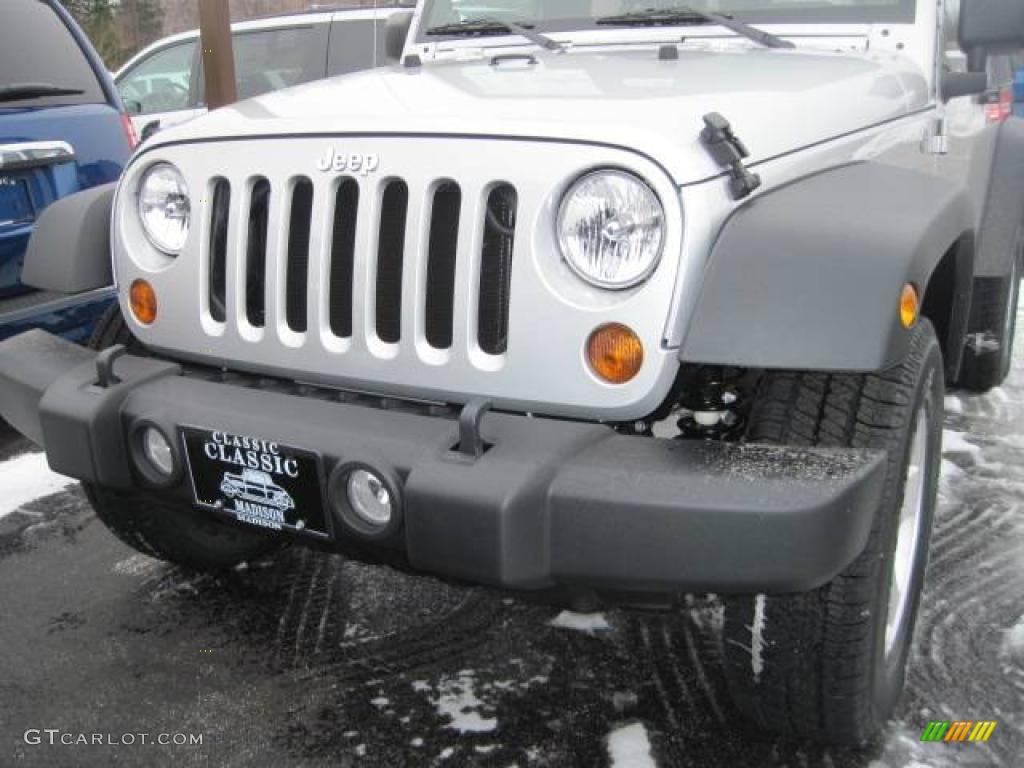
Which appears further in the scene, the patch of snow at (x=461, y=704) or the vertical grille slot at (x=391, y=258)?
the patch of snow at (x=461, y=704)

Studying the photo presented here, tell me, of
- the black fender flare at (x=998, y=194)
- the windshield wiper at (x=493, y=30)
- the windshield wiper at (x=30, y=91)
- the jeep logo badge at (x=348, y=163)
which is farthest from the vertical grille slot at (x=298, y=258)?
the windshield wiper at (x=30, y=91)

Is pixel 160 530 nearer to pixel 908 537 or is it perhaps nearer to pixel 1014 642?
pixel 908 537

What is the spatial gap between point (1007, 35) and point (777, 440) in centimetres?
148

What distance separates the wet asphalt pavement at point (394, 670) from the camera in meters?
2.29

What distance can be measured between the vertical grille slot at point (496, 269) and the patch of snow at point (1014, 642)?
1.59m

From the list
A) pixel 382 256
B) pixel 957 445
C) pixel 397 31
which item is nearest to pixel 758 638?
pixel 382 256

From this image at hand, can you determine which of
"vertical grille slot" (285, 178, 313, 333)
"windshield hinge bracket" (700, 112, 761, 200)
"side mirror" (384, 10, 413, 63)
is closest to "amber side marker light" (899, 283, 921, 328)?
"windshield hinge bracket" (700, 112, 761, 200)

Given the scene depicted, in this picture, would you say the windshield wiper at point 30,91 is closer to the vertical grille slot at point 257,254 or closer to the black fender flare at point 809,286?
the vertical grille slot at point 257,254

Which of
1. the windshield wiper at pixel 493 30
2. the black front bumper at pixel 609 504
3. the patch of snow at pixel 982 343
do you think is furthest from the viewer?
the patch of snow at pixel 982 343

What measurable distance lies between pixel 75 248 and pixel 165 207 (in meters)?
0.32

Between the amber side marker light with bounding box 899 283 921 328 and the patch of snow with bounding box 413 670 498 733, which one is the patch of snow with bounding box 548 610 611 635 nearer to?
the patch of snow with bounding box 413 670 498 733

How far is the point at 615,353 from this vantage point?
1854 millimetres

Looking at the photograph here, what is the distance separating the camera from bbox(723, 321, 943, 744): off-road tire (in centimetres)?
188

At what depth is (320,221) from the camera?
82.2 inches
